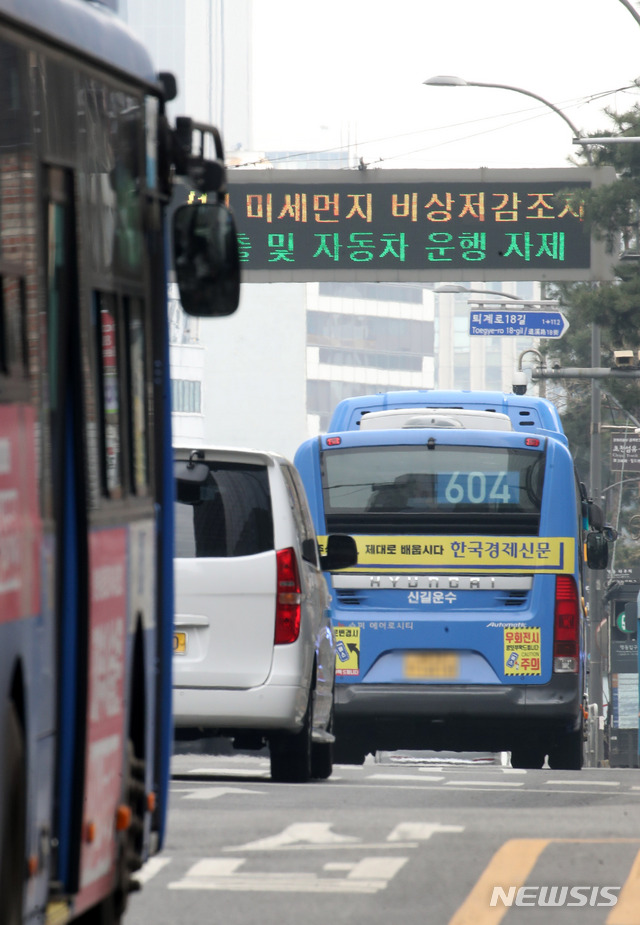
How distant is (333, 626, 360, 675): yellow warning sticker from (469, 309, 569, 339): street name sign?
42.7ft

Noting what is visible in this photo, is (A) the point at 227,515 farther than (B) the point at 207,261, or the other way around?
(A) the point at 227,515

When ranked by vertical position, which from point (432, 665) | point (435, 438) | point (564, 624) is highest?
point (435, 438)

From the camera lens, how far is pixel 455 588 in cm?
1781

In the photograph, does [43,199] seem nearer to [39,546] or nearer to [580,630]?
[39,546]

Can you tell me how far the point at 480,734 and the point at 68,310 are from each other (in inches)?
505

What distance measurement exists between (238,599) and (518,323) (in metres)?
19.1

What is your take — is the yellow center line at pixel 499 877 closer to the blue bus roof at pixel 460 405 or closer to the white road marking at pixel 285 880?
the white road marking at pixel 285 880

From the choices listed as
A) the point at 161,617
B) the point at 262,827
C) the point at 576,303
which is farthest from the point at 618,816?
the point at 576,303

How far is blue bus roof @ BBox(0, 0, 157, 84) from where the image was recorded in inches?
220

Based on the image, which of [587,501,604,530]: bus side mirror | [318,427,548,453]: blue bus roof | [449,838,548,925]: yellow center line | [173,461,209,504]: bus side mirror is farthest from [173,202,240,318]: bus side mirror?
[587,501,604,530]: bus side mirror

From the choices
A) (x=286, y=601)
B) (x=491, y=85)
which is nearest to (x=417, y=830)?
(x=286, y=601)

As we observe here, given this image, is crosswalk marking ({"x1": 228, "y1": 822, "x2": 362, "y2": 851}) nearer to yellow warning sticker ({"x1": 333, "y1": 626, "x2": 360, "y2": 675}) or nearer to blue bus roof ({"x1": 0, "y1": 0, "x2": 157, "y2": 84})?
blue bus roof ({"x1": 0, "y1": 0, "x2": 157, "y2": 84})

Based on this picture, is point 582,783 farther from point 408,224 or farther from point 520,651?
point 408,224

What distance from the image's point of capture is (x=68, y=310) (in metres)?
5.98
